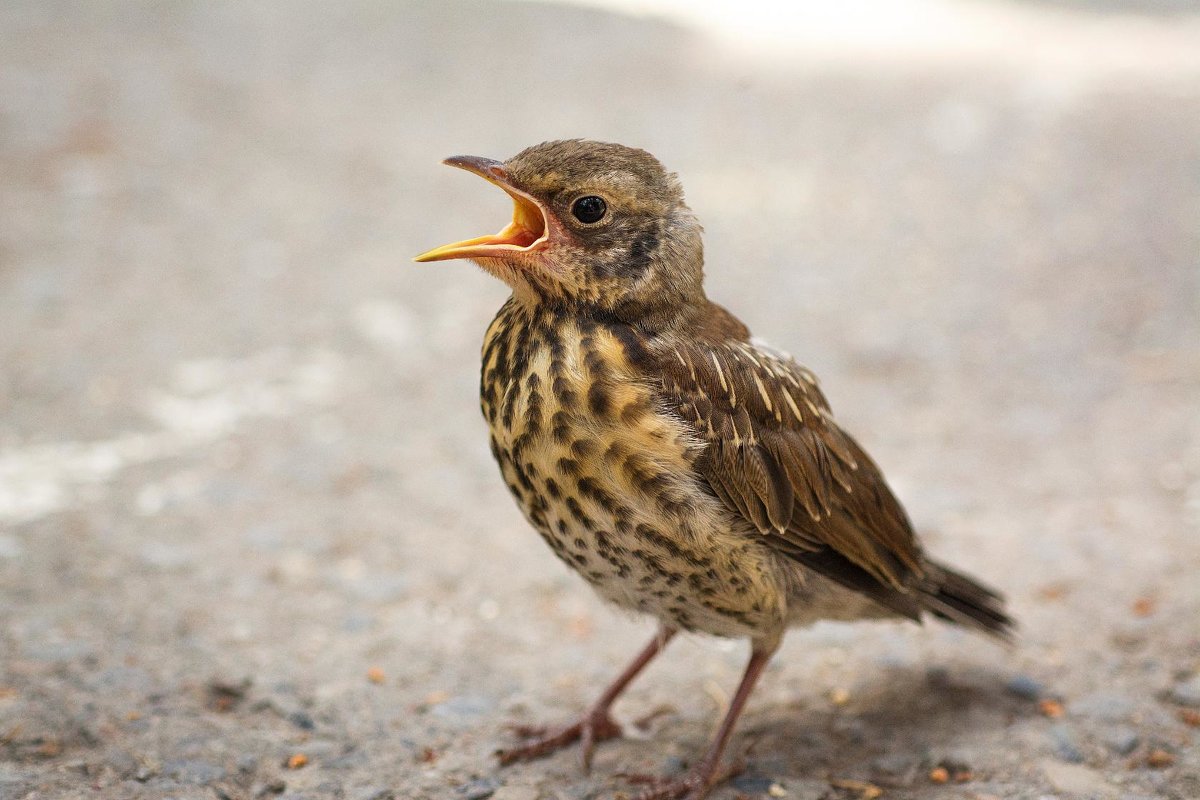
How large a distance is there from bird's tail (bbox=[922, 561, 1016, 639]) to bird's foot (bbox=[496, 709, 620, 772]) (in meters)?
1.16

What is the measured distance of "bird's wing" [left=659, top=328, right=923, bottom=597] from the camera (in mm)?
3291

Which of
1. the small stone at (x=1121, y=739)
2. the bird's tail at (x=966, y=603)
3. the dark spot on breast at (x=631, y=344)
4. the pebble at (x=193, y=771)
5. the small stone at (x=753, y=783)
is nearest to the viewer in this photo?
the dark spot on breast at (x=631, y=344)

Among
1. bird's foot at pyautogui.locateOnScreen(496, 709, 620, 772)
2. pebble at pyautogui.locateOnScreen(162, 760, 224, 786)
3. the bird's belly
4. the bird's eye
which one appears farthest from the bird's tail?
pebble at pyautogui.locateOnScreen(162, 760, 224, 786)

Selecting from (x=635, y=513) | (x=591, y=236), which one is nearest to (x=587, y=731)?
(x=635, y=513)

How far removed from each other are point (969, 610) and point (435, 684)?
1.91m

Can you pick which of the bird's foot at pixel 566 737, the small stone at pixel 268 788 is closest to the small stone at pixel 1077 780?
the bird's foot at pixel 566 737

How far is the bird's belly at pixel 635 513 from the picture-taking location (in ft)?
10.3

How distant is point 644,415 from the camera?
124 inches

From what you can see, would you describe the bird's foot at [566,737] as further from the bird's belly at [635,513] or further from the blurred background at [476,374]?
the bird's belly at [635,513]

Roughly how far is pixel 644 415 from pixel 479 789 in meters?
1.29

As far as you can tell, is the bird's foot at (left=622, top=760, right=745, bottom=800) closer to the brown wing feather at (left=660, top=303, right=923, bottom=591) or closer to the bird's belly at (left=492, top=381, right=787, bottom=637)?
the bird's belly at (left=492, top=381, right=787, bottom=637)

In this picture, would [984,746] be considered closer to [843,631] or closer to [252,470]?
[843,631]

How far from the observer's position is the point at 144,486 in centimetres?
537

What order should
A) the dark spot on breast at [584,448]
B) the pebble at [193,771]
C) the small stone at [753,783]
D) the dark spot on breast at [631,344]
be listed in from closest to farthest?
the dark spot on breast at [584,448], the dark spot on breast at [631,344], the pebble at [193,771], the small stone at [753,783]
